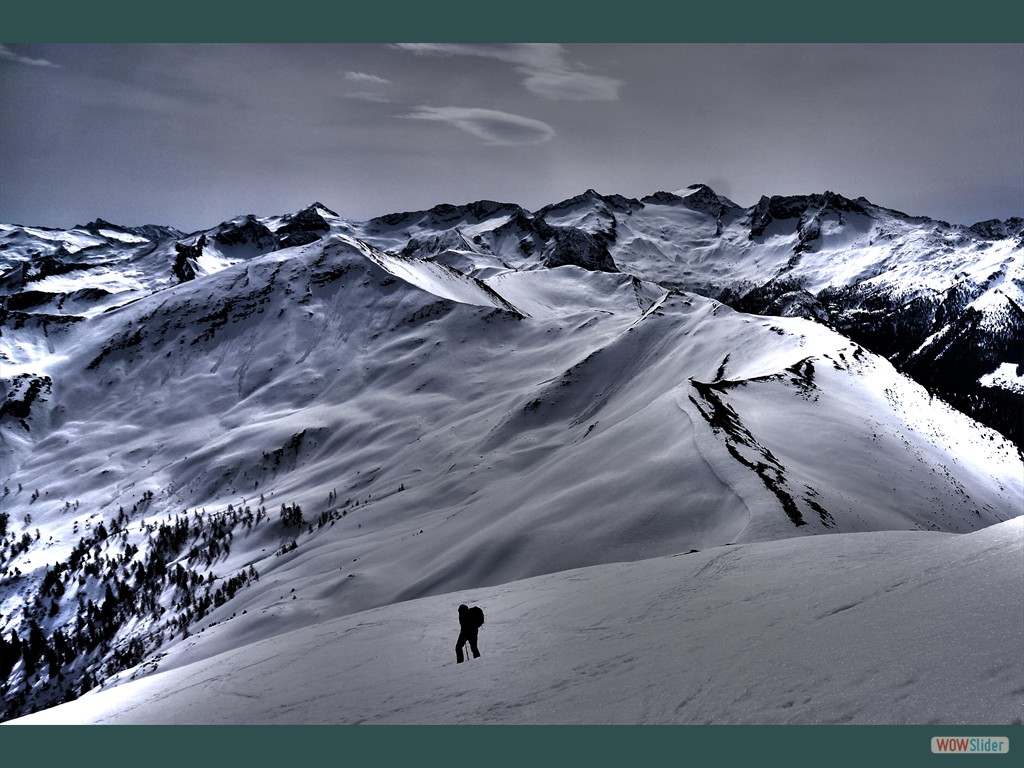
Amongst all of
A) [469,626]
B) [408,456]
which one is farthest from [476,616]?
[408,456]

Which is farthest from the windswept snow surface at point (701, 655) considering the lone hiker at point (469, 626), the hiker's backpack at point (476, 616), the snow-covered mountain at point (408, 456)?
the hiker's backpack at point (476, 616)

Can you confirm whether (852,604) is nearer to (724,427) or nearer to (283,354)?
(724,427)

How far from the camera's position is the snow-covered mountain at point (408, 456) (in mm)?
21353

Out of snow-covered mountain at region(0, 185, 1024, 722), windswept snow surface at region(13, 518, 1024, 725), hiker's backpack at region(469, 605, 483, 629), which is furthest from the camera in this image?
snow-covered mountain at region(0, 185, 1024, 722)

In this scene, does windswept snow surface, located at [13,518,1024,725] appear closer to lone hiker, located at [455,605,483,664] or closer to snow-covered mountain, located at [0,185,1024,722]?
snow-covered mountain, located at [0,185,1024,722]

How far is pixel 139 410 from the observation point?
11319 centimetres

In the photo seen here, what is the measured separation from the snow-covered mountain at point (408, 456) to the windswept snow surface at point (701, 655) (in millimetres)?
190

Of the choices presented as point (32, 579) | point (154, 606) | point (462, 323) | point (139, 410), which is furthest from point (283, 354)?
point (154, 606)

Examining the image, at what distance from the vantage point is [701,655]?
867cm

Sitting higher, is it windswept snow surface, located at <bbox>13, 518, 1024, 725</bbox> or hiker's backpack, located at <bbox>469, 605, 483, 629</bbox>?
hiker's backpack, located at <bbox>469, 605, 483, 629</bbox>

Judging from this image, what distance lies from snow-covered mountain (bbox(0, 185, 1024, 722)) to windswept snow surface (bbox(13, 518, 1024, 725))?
190mm

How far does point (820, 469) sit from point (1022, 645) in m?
19.2

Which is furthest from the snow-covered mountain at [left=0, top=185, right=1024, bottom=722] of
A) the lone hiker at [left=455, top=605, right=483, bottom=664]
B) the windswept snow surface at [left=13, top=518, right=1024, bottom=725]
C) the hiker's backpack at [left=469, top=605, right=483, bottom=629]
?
the hiker's backpack at [left=469, top=605, right=483, bottom=629]

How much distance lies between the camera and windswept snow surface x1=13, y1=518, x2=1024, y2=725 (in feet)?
24.3
